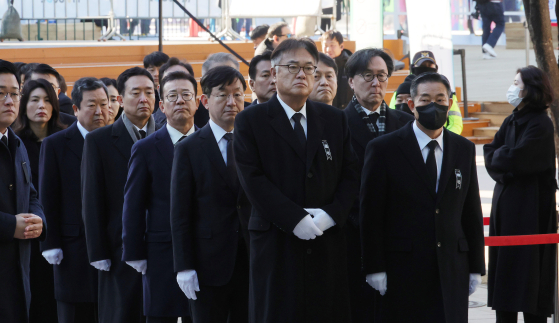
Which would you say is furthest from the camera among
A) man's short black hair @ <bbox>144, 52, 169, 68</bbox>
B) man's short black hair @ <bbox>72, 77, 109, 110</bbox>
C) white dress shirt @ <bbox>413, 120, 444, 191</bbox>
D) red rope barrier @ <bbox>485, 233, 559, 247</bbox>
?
man's short black hair @ <bbox>144, 52, 169, 68</bbox>

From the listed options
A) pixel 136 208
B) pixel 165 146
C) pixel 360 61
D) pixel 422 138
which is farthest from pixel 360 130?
pixel 136 208

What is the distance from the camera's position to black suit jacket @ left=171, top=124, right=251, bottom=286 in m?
3.81

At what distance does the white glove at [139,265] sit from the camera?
409 centimetres

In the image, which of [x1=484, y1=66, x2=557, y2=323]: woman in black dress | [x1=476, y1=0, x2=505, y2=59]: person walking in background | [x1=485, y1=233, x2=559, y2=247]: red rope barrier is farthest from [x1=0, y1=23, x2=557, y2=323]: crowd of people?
[x1=476, y1=0, x2=505, y2=59]: person walking in background

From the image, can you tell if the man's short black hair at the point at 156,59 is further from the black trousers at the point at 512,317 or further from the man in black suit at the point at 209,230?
the black trousers at the point at 512,317

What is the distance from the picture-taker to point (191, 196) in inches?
152

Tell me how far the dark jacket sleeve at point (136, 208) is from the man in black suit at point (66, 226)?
27.9 inches

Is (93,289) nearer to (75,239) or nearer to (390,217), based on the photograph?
(75,239)

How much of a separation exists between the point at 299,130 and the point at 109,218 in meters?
1.49

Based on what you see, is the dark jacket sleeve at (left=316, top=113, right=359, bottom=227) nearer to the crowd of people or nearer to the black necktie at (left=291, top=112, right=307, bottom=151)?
the crowd of people

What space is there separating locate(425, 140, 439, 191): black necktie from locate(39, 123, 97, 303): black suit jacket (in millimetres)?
2159

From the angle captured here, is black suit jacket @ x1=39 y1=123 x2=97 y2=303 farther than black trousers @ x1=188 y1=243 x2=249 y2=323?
Yes

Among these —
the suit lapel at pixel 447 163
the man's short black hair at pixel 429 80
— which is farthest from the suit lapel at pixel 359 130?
the suit lapel at pixel 447 163

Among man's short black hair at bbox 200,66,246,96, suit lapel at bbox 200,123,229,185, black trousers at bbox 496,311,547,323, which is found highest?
man's short black hair at bbox 200,66,246,96
